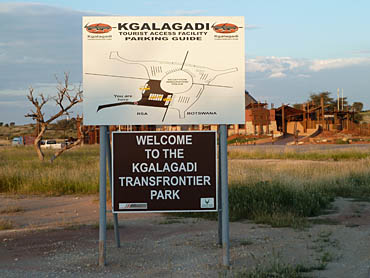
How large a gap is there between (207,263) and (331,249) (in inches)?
71.2

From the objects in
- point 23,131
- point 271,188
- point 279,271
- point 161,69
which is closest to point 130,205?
point 161,69

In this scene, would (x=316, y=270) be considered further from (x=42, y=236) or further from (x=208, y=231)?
(x=42, y=236)

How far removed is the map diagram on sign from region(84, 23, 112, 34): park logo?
269mm

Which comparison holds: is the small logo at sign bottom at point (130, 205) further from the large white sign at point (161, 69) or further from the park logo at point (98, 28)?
the park logo at point (98, 28)

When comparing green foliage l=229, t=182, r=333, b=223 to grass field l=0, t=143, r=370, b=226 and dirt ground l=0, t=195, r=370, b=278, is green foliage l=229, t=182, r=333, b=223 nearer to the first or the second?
grass field l=0, t=143, r=370, b=226

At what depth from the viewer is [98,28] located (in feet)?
20.6

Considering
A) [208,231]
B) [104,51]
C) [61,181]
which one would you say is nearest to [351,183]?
[208,231]

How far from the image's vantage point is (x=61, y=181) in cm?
1528

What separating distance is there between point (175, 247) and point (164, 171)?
4.30ft

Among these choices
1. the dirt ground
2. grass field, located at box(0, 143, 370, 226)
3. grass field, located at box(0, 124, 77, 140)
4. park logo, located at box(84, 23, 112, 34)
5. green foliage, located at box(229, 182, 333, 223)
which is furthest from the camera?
grass field, located at box(0, 124, 77, 140)

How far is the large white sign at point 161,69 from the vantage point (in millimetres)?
6309

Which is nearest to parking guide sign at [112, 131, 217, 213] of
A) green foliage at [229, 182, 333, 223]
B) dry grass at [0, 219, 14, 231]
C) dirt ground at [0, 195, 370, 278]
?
dirt ground at [0, 195, 370, 278]

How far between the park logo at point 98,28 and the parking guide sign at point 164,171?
1212 mm

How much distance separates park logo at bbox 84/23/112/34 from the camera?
628 cm
